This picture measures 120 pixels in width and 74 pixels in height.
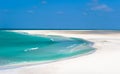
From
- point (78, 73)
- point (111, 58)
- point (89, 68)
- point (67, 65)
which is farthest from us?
point (111, 58)

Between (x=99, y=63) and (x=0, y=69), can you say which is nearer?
(x=0, y=69)

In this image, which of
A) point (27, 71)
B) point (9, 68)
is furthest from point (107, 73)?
point (9, 68)

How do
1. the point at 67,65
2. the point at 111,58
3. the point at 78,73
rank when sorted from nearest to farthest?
the point at 78,73
the point at 67,65
the point at 111,58

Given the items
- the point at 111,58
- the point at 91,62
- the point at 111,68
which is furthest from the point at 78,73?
the point at 111,58

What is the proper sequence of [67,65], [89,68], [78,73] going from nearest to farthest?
[78,73], [89,68], [67,65]

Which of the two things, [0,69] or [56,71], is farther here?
[0,69]

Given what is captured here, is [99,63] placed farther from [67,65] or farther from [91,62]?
[67,65]

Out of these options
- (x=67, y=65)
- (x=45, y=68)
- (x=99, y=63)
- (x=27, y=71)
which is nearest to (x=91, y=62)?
(x=99, y=63)

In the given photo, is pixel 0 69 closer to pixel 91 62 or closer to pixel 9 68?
pixel 9 68
